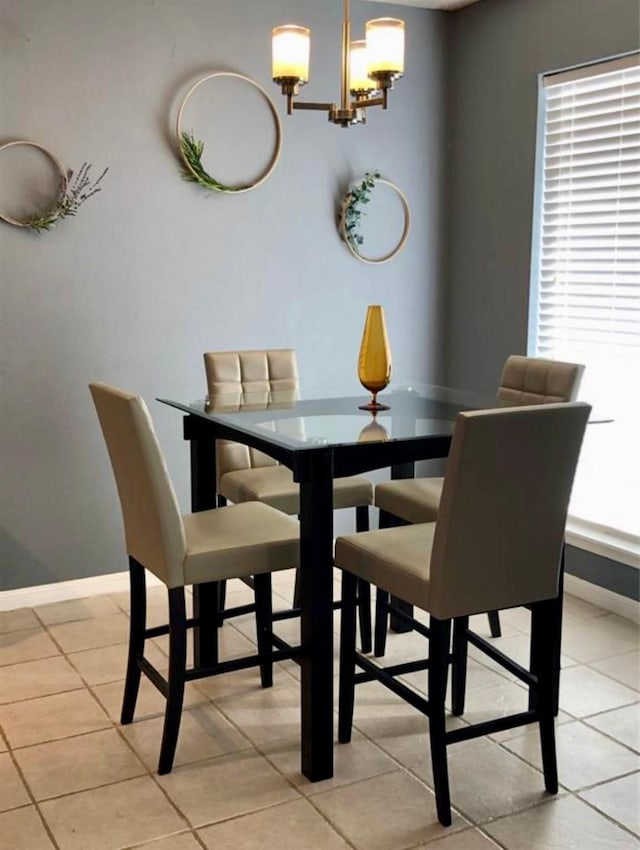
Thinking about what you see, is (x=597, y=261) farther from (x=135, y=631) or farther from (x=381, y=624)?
(x=135, y=631)

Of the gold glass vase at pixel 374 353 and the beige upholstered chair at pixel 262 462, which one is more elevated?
the gold glass vase at pixel 374 353

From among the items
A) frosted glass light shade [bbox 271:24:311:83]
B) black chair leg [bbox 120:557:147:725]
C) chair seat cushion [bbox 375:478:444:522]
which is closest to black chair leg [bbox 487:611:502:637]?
chair seat cushion [bbox 375:478:444:522]

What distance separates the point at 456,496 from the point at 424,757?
901mm

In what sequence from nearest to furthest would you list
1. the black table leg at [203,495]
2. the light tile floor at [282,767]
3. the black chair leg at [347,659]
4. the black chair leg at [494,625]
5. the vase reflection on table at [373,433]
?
the light tile floor at [282,767], the vase reflection on table at [373,433], the black chair leg at [347,659], the black table leg at [203,495], the black chair leg at [494,625]

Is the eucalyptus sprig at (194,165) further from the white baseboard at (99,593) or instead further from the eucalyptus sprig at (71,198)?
the white baseboard at (99,593)

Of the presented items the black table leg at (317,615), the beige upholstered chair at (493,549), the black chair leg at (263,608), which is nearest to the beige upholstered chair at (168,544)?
the black table leg at (317,615)

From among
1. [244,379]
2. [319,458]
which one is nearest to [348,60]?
[319,458]

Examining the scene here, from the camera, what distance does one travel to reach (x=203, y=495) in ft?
10.6

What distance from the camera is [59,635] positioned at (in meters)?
3.64

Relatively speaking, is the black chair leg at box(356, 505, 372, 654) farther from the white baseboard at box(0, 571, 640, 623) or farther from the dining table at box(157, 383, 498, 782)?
the white baseboard at box(0, 571, 640, 623)

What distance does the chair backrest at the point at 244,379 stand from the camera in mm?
3617

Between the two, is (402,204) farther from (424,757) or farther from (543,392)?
(424,757)

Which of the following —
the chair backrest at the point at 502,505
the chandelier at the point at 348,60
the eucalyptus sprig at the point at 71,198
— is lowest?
the chair backrest at the point at 502,505

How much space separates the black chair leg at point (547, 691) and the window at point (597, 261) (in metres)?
1.23
